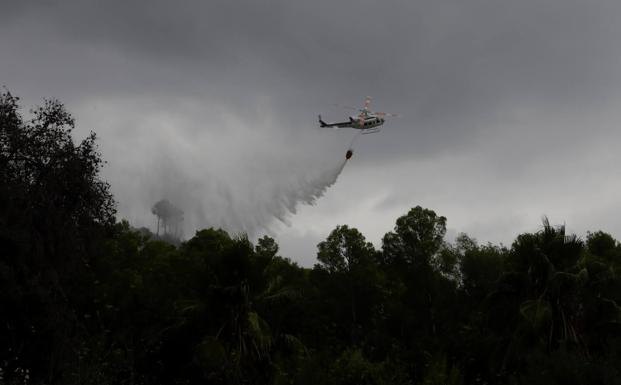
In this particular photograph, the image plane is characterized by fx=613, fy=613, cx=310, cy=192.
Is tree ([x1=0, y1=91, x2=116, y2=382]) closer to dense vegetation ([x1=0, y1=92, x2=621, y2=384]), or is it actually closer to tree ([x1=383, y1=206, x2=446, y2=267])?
dense vegetation ([x1=0, y1=92, x2=621, y2=384])

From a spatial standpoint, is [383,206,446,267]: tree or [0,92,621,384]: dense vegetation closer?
[0,92,621,384]: dense vegetation

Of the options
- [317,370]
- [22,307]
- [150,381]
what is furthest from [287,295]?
[150,381]

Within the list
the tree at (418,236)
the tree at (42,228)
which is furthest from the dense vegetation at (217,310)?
the tree at (418,236)

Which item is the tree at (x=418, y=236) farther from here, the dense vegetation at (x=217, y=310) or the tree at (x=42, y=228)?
the tree at (x=42, y=228)

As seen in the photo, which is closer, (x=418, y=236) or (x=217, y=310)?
(x=217, y=310)

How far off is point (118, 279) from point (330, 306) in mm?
15420

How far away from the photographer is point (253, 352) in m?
23.9

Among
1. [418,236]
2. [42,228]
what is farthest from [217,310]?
[418,236]

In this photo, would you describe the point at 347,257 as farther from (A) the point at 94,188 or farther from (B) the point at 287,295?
(A) the point at 94,188

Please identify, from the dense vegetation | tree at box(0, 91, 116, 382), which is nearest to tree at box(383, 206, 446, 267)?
the dense vegetation

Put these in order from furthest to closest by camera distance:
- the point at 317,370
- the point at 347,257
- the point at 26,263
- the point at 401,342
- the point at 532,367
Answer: the point at 347,257
the point at 401,342
the point at 26,263
the point at 317,370
the point at 532,367

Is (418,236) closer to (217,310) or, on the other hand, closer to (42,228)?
(217,310)

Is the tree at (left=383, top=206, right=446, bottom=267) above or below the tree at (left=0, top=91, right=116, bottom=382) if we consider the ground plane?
above

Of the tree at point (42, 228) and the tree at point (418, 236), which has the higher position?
the tree at point (418, 236)
